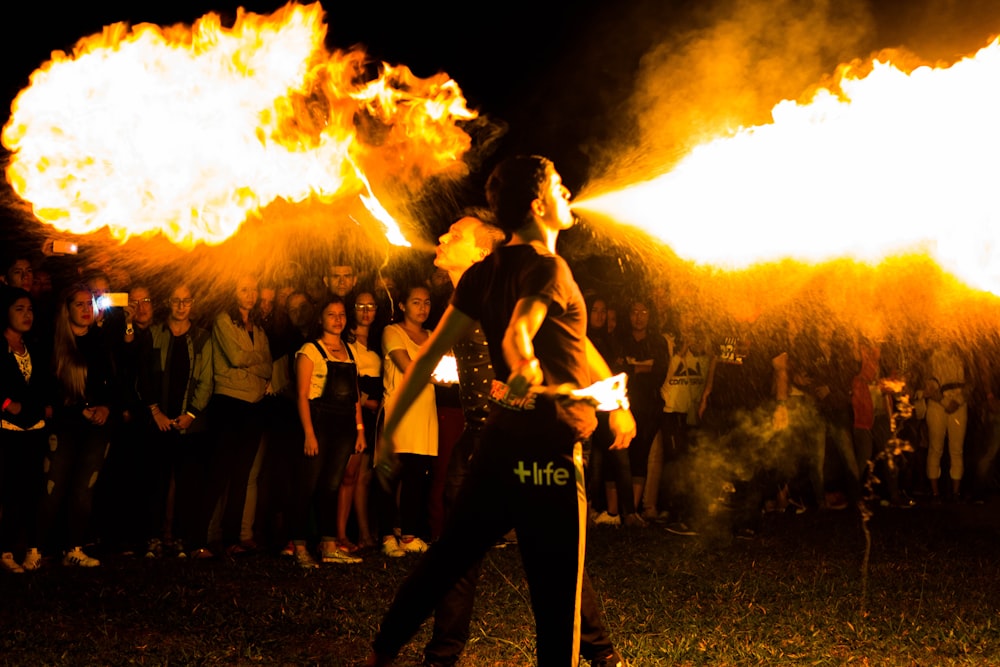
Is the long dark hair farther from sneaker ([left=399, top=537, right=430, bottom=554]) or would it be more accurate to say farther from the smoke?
the smoke

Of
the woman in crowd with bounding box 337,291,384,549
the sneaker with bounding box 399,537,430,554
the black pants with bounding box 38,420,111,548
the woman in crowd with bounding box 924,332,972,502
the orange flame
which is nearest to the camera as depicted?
the orange flame

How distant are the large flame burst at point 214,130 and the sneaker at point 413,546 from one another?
252 centimetres

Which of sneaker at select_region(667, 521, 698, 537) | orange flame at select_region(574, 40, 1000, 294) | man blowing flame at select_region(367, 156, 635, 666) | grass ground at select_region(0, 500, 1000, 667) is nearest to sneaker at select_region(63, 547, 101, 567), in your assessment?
grass ground at select_region(0, 500, 1000, 667)

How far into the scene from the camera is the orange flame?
20.9 ft

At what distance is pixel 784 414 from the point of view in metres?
9.83

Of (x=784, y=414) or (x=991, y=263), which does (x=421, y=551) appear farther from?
(x=991, y=263)

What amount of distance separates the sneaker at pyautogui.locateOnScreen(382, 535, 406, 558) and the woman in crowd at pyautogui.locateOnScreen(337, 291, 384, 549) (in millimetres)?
370

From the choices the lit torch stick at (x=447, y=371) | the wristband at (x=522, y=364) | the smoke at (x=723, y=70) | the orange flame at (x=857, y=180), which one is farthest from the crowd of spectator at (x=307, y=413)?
the wristband at (x=522, y=364)

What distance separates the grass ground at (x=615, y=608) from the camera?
504 cm

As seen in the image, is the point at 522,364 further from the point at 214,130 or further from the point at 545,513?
the point at 214,130

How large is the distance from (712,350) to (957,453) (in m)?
4.38

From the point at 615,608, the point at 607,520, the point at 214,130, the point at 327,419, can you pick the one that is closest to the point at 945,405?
the point at 607,520

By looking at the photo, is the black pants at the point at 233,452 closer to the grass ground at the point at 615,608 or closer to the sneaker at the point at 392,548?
the grass ground at the point at 615,608

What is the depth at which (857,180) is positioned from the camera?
265 inches
